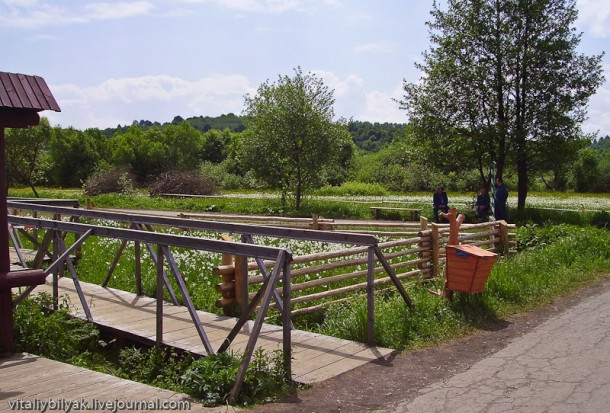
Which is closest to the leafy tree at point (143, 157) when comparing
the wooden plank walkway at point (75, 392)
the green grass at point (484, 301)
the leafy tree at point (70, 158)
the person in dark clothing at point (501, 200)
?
the leafy tree at point (70, 158)

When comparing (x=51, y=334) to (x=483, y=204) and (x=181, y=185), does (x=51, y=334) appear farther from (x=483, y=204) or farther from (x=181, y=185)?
(x=181, y=185)

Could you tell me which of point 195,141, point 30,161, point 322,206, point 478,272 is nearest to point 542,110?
point 322,206

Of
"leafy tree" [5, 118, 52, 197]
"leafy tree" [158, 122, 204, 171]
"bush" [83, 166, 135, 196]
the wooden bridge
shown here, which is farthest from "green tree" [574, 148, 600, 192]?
the wooden bridge

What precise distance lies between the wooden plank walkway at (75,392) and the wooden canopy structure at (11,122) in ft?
2.11

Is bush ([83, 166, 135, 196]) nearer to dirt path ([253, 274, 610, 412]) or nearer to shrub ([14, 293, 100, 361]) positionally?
shrub ([14, 293, 100, 361])

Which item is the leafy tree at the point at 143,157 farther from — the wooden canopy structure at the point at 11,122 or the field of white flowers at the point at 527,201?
the wooden canopy structure at the point at 11,122

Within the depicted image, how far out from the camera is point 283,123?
105 feet

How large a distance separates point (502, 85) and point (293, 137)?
34.8 ft

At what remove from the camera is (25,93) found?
6.54 metres

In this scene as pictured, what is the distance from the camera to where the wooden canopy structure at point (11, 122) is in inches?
255

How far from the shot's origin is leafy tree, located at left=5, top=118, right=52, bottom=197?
40688 mm

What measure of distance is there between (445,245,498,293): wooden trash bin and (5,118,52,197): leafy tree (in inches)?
1453

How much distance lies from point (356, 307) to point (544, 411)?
324 centimetres

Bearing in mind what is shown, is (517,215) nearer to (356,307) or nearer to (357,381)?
Answer: (356,307)
